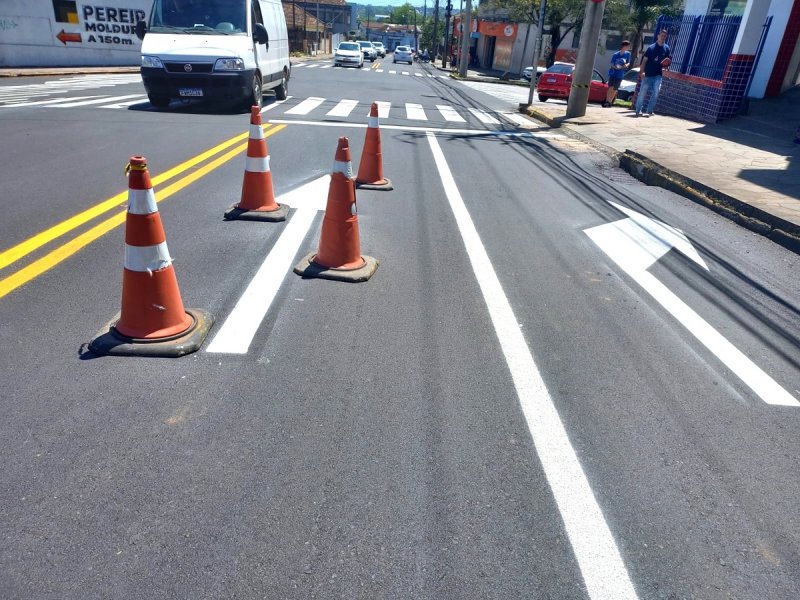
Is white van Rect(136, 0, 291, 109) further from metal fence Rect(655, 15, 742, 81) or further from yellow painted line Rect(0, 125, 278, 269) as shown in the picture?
metal fence Rect(655, 15, 742, 81)

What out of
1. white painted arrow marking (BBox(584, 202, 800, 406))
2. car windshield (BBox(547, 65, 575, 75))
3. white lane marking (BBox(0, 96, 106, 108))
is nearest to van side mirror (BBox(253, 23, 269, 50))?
white lane marking (BBox(0, 96, 106, 108))

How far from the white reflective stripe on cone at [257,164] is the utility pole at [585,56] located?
11.4 metres

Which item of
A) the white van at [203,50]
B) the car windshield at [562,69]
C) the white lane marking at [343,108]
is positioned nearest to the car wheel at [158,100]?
the white van at [203,50]

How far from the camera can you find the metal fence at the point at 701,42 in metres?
14.3

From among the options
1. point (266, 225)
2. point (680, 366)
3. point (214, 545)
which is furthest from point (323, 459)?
point (266, 225)

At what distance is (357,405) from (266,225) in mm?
3303

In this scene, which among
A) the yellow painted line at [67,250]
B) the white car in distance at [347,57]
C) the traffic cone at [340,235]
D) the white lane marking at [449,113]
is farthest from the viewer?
the white car in distance at [347,57]

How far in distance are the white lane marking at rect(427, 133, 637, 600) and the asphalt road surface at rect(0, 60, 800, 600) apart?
0.5 inches

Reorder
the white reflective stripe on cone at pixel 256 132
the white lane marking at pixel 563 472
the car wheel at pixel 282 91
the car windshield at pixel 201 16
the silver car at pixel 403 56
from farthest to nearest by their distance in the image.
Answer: the silver car at pixel 403 56 → the car wheel at pixel 282 91 → the car windshield at pixel 201 16 → the white reflective stripe on cone at pixel 256 132 → the white lane marking at pixel 563 472

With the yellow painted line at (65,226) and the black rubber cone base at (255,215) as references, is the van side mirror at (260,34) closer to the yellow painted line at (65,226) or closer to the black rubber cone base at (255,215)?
the yellow painted line at (65,226)

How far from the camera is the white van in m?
12.3

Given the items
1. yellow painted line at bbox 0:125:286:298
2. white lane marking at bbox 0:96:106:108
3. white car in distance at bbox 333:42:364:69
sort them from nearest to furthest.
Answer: yellow painted line at bbox 0:125:286:298 < white lane marking at bbox 0:96:106:108 < white car in distance at bbox 333:42:364:69

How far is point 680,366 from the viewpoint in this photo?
3.85m

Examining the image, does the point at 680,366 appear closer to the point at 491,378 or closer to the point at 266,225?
the point at 491,378
